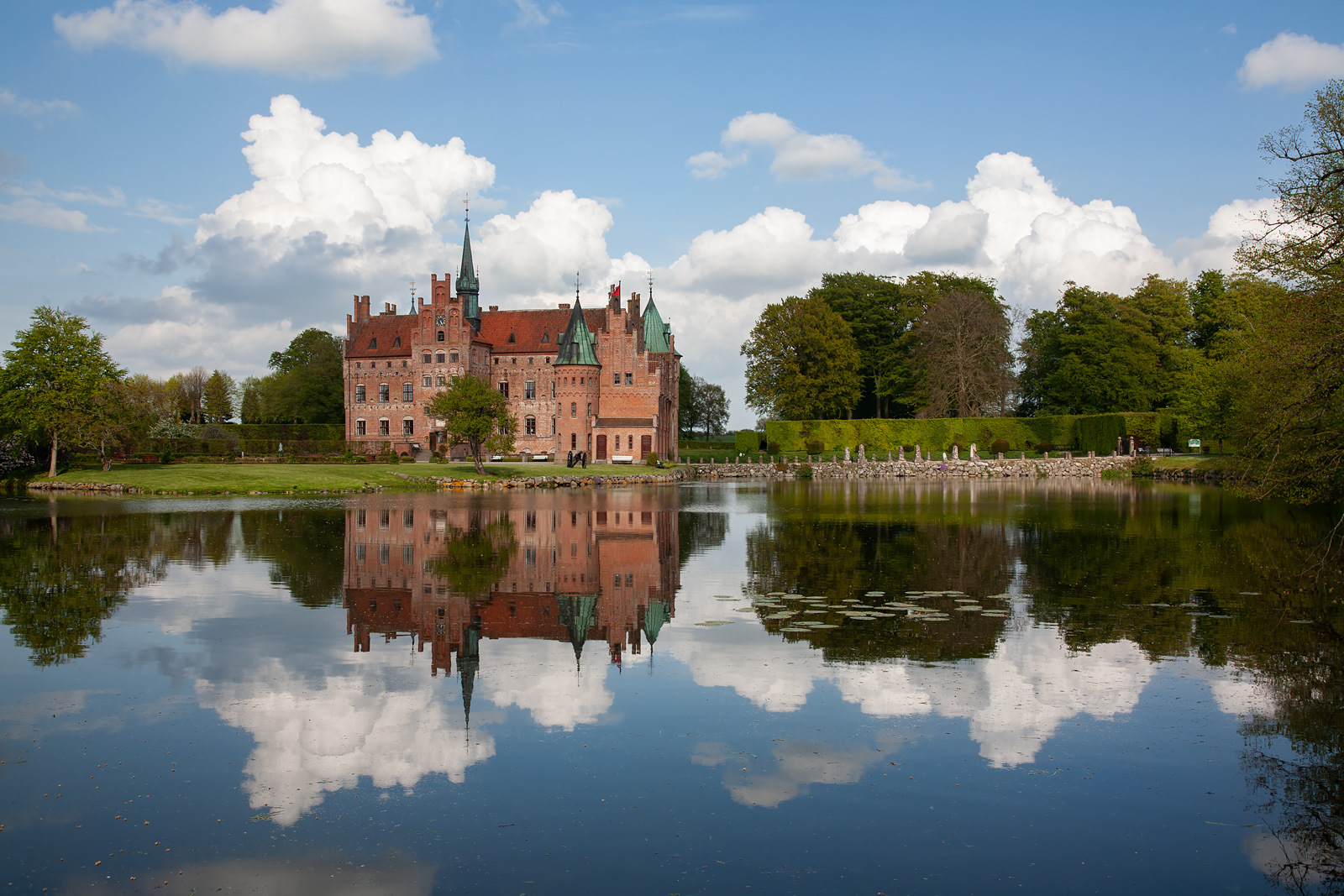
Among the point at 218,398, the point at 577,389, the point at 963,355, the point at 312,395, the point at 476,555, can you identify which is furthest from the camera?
the point at 218,398

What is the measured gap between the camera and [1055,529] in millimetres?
23578

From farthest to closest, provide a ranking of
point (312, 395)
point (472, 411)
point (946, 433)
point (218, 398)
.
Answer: point (218, 398), point (312, 395), point (946, 433), point (472, 411)

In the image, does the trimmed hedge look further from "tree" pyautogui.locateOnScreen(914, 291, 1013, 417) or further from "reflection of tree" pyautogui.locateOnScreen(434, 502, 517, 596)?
"reflection of tree" pyautogui.locateOnScreen(434, 502, 517, 596)

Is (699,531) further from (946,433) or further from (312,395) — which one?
(312,395)

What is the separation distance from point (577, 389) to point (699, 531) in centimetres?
4398

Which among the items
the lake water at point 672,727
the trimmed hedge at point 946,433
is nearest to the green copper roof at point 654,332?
the trimmed hedge at point 946,433

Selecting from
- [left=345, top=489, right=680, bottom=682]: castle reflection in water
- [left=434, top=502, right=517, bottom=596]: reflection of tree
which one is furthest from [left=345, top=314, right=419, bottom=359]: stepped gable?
[left=434, top=502, right=517, bottom=596]: reflection of tree

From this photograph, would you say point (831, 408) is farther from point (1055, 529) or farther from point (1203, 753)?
point (1203, 753)

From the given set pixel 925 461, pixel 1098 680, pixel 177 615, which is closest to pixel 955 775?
pixel 1098 680

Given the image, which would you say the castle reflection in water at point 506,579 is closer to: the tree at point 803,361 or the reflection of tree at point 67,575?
the reflection of tree at point 67,575

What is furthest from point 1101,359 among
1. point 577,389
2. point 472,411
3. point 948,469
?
point 472,411

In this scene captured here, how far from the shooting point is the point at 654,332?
233 feet

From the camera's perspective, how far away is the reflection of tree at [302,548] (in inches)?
589

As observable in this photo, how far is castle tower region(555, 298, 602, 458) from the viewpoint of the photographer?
220 ft
